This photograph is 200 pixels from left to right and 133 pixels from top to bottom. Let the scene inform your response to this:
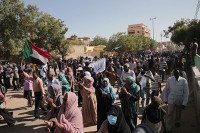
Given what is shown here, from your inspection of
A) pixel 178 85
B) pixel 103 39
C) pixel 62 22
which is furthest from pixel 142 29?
pixel 178 85

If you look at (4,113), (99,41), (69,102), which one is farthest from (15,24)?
(99,41)

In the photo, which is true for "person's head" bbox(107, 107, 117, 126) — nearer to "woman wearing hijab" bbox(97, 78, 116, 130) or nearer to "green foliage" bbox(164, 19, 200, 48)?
"woman wearing hijab" bbox(97, 78, 116, 130)

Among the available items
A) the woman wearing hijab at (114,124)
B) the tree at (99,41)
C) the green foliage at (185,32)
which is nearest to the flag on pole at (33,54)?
the woman wearing hijab at (114,124)

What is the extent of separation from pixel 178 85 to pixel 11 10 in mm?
14856

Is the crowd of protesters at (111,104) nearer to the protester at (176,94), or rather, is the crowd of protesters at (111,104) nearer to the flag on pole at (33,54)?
the protester at (176,94)

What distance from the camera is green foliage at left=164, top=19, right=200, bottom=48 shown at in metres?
22.8

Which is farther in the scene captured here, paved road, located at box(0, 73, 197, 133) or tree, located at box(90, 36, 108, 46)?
tree, located at box(90, 36, 108, 46)

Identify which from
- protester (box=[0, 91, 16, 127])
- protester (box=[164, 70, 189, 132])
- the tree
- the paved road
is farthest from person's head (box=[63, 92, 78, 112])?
the tree

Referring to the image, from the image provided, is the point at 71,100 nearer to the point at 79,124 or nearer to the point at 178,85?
the point at 79,124

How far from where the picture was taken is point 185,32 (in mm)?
30625

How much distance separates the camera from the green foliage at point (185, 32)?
2278cm

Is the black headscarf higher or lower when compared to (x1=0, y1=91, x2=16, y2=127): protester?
higher

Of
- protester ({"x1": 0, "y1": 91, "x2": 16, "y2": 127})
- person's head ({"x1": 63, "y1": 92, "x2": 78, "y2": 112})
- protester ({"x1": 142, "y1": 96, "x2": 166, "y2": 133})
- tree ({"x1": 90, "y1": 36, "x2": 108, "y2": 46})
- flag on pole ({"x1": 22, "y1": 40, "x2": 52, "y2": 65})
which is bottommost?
protester ({"x1": 0, "y1": 91, "x2": 16, "y2": 127})

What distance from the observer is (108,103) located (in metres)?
4.25
